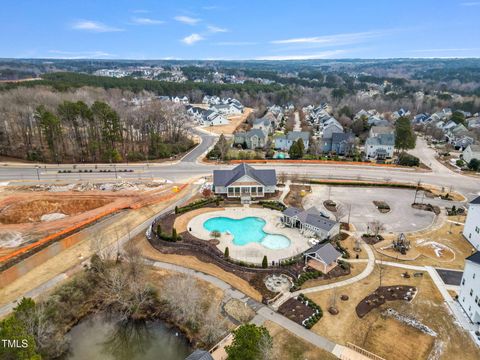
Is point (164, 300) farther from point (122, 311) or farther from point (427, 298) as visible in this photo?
point (427, 298)

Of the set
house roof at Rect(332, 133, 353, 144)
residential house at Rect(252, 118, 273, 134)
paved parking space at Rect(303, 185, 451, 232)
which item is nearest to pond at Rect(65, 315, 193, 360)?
paved parking space at Rect(303, 185, 451, 232)

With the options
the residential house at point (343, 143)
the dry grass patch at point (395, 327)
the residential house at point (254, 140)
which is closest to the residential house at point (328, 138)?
the residential house at point (343, 143)

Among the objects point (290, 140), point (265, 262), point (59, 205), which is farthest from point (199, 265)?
point (290, 140)

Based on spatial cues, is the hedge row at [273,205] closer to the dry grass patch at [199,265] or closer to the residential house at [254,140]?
the dry grass patch at [199,265]

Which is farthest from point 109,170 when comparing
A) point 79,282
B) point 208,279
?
point 208,279

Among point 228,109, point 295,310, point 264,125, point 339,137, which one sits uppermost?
point 228,109

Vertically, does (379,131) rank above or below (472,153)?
above

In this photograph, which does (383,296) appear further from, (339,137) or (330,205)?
(339,137)
